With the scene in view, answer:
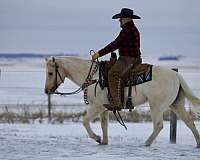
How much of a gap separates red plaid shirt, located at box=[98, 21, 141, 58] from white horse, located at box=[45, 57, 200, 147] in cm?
48

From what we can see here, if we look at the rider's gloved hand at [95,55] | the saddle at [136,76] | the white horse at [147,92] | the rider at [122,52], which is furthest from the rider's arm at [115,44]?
the white horse at [147,92]

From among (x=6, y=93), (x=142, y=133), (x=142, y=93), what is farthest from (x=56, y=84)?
(x=6, y=93)

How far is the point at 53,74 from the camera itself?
1040 centimetres

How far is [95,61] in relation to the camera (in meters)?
10.4

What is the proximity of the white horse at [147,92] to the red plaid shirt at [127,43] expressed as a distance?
0.48 m

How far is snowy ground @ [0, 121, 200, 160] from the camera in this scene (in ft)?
28.2

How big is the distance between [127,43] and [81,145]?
1.97m

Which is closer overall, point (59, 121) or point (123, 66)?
point (123, 66)

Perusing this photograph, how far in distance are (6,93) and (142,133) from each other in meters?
15.8

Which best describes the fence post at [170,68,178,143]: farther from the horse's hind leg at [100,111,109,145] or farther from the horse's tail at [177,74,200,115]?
the horse's hind leg at [100,111,109,145]

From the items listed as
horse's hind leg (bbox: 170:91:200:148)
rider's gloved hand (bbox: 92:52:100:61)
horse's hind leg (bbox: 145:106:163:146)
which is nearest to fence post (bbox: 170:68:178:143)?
horse's hind leg (bbox: 170:91:200:148)

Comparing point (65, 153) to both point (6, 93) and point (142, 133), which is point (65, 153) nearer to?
point (142, 133)

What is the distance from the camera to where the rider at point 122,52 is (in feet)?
32.8

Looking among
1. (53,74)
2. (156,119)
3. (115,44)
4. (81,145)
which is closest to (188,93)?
(156,119)
